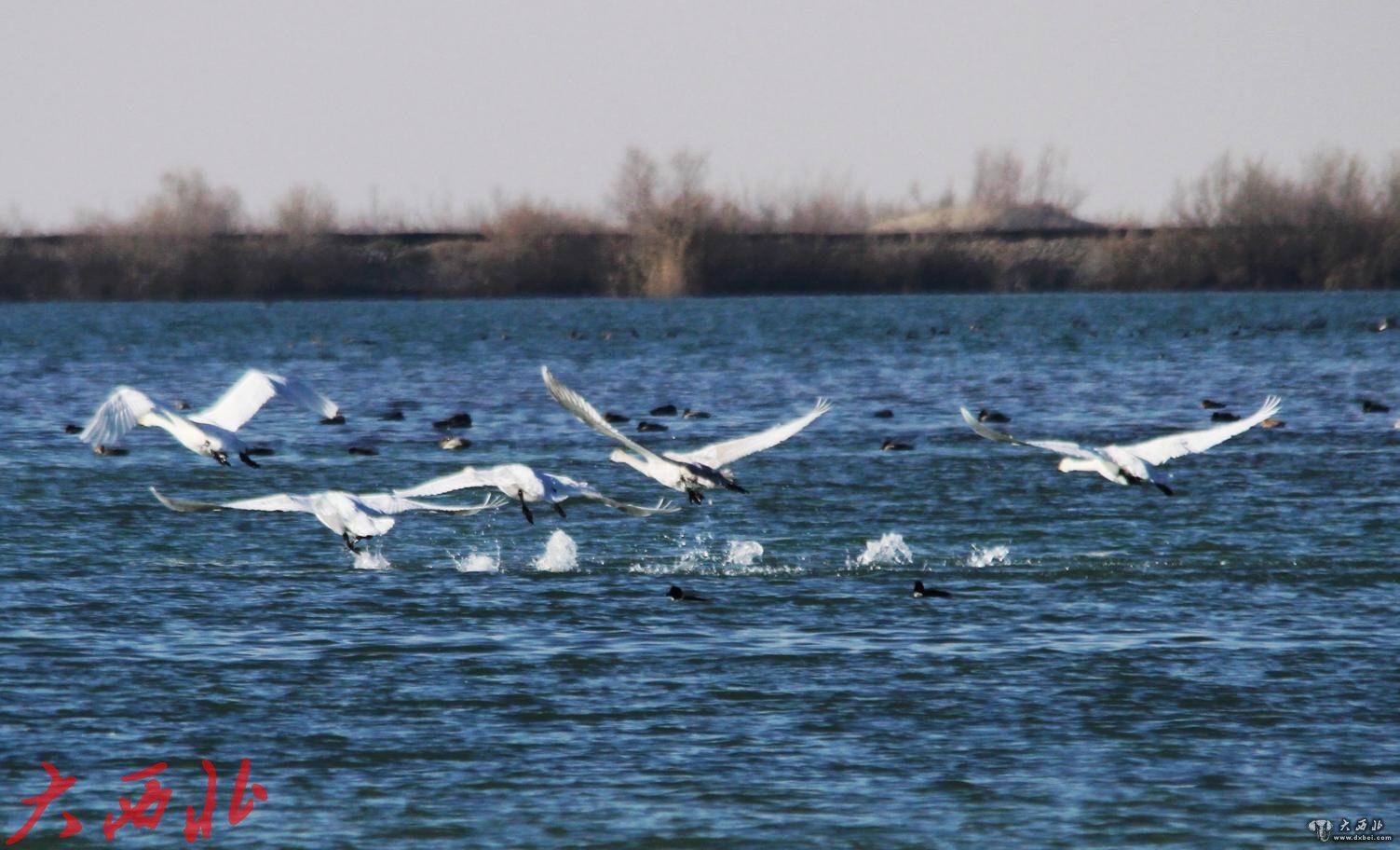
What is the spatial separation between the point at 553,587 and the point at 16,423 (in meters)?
24.3

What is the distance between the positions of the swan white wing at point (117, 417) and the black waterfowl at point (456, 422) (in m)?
21.5

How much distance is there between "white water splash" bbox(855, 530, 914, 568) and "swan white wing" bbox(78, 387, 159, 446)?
7.84 meters

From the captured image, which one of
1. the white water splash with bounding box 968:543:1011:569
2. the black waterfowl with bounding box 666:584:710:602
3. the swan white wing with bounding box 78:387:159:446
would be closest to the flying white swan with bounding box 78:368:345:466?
the swan white wing with bounding box 78:387:159:446

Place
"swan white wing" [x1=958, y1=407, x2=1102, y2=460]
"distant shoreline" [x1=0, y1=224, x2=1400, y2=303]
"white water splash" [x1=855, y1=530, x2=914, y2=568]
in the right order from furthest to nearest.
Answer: "distant shoreline" [x1=0, y1=224, x2=1400, y2=303] → "white water splash" [x1=855, y1=530, x2=914, y2=568] → "swan white wing" [x1=958, y1=407, x2=1102, y2=460]

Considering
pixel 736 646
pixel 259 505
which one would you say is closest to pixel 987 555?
pixel 736 646

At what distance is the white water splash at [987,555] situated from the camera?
73.3 feet

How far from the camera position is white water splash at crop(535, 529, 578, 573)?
22.1 m

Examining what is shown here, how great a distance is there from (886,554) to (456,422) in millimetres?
18021

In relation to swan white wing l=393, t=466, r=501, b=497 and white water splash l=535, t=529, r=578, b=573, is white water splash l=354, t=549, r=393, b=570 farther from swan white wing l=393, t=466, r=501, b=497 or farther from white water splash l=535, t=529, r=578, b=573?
swan white wing l=393, t=466, r=501, b=497

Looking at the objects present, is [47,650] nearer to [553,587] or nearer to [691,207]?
[553,587]

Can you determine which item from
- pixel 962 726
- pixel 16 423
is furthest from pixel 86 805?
pixel 16 423

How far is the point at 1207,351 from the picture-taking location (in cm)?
6319

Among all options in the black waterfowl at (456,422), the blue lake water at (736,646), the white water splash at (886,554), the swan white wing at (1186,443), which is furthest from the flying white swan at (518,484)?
the black waterfowl at (456,422)

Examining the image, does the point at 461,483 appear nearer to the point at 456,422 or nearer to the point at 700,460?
the point at 700,460
